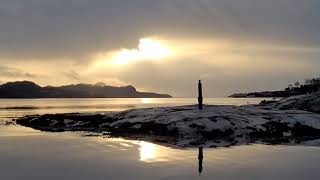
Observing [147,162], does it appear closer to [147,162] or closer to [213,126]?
[147,162]

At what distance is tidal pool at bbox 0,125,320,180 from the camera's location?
63.9ft

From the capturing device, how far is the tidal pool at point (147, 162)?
1947 cm

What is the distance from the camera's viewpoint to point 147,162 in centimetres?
2317

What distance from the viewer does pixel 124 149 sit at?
2922cm

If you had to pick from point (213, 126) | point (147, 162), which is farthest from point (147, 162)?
point (213, 126)

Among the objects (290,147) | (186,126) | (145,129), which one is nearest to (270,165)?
(290,147)

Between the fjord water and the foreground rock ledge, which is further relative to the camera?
the foreground rock ledge

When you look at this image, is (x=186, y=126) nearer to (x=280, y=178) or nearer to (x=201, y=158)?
(x=201, y=158)

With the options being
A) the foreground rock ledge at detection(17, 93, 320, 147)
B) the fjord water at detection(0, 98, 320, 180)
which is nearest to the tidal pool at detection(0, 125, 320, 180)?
the fjord water at detection(0, 98, 320, 180)

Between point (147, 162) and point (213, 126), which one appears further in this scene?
point (213, 126)

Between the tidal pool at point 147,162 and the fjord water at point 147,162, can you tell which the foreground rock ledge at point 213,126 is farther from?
the fjord water at point 147,162

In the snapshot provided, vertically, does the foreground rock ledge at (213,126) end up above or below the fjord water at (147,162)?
above

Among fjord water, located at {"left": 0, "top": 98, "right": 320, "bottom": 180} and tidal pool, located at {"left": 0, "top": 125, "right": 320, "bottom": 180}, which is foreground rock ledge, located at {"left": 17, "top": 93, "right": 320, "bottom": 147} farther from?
fjord water, located at {"left": 0, "top": 98, "right": 320, "bottom": 180}

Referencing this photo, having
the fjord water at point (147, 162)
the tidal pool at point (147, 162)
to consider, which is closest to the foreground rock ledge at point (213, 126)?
the tidal pool at point (147, 162)
